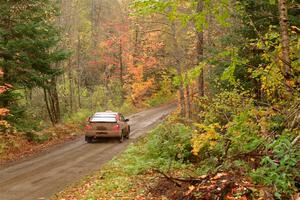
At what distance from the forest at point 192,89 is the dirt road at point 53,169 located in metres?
1.09

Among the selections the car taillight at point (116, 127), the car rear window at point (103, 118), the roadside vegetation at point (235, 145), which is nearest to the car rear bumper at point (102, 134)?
the car taillight at point (116, 127)

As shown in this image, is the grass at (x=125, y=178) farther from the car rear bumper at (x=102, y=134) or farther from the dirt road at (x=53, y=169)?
the car rear bumper at (x=102, y=134)

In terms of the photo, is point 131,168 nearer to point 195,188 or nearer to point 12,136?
point 195,188

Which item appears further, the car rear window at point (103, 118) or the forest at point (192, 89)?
the car rear window at point (103, 118)

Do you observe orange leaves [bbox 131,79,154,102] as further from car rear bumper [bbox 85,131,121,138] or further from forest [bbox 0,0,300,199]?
car rear bumper [bbox 85,131,121,138]

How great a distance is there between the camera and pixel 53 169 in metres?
15.1

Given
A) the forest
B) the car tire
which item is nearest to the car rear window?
the car tire

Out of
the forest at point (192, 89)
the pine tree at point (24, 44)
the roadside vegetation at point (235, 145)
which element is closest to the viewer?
the roadside vegetation at point (235, 145)

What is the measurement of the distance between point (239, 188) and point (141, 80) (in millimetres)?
41310

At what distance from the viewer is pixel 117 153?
1861cm

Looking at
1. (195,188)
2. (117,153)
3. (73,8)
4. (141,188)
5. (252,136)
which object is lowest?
(117,153)

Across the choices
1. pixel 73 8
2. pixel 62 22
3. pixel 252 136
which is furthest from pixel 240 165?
pixel 73 8

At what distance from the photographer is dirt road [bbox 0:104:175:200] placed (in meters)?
11.8

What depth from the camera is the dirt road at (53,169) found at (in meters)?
11.8
